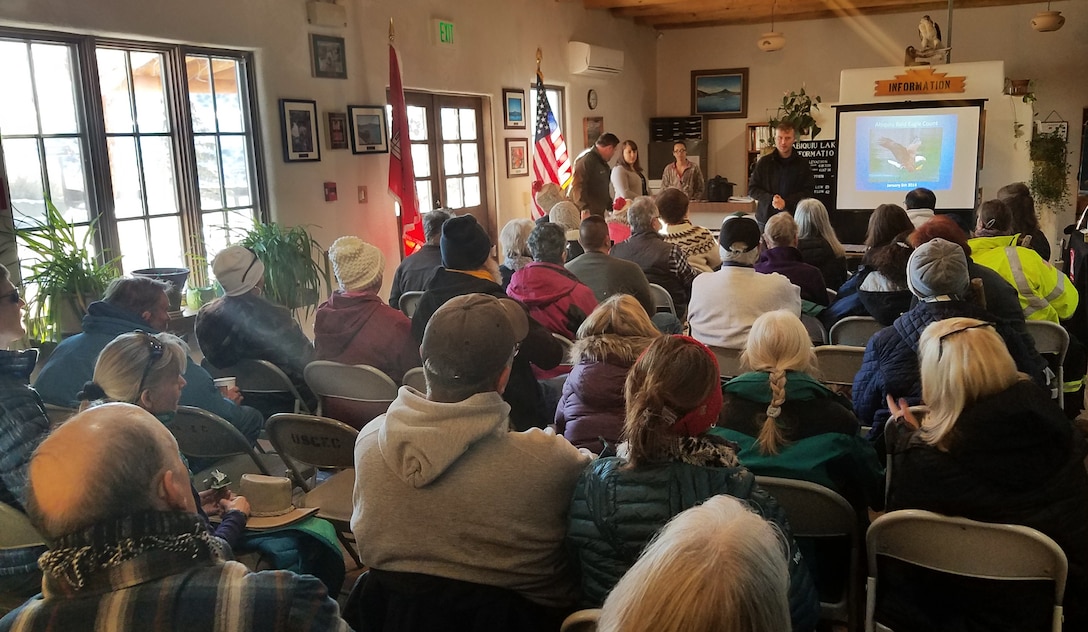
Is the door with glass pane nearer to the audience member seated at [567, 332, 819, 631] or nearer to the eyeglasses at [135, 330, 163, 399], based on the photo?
the eyeglasses at [135, 330, 163, 399]

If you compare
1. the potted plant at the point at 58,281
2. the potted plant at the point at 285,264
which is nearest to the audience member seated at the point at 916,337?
the potted plant at the point at 58,281

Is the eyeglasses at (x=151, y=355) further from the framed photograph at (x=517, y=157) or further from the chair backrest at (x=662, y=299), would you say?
the framed photograph at (x=517, y=157)

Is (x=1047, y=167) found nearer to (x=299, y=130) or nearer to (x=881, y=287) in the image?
(x=881, y=287)

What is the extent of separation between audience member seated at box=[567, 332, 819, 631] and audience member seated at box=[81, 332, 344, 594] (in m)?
0.74

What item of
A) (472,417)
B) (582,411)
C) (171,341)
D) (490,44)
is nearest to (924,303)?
(582,411)

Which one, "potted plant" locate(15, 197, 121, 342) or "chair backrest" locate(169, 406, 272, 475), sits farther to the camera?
"potted plant" locate(15, 197, 121, 342)

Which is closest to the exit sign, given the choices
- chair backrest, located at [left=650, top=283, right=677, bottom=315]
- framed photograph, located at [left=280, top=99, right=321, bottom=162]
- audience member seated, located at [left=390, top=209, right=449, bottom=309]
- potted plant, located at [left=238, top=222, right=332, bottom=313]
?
framed photograph, located at [left=280, top=99, right=321, bottom=162]

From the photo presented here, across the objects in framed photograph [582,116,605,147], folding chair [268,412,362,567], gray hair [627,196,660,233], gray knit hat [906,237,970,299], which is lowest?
folding chair [268,412,362,567]

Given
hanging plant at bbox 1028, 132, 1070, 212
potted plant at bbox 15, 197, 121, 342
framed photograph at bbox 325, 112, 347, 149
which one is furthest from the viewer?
hanging plant at bbox 1028, 132, 1070, 212

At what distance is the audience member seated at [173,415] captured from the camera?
190 cm

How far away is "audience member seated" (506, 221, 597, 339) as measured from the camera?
11.3 ft

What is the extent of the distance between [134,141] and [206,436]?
2601mm

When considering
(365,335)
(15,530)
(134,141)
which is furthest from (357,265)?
(134,141)

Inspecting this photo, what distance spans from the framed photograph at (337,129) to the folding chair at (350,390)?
3132mm
